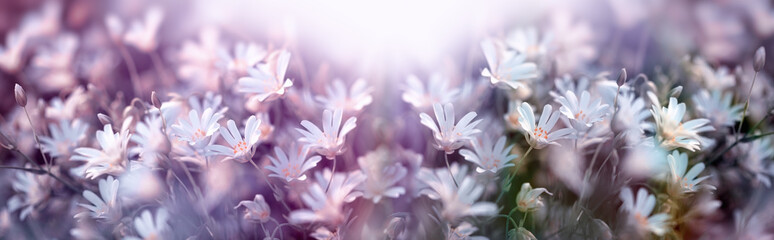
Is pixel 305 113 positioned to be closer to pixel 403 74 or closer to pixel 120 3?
pixel 403 74

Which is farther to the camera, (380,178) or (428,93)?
(428,93)

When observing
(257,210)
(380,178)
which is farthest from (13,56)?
(380,178)

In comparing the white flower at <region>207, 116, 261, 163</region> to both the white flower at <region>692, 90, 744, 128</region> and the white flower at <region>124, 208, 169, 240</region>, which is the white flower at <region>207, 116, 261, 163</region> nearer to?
the white flower at <region>124, 208, 169, 240</region>

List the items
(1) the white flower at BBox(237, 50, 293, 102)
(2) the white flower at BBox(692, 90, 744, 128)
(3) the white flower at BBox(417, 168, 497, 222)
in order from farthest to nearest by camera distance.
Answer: (2) the white flower at BBox(692, 90, 744, 128) < (1) the white flower at BBox(237, 50, 293, 102) < (3) the white flower at BBox(417, 168, 497, 222)

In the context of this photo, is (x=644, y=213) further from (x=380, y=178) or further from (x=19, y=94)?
(x=19, y=94)

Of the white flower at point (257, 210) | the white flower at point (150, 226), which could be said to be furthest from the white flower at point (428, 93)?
the white flower at point (150, 226)

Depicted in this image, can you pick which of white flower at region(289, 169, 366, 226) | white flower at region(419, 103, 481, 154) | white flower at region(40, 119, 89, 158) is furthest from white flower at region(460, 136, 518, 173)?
white flower at region(40, 119, 89, 158)

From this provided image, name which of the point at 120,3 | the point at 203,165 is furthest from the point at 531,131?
the point at 120,3
